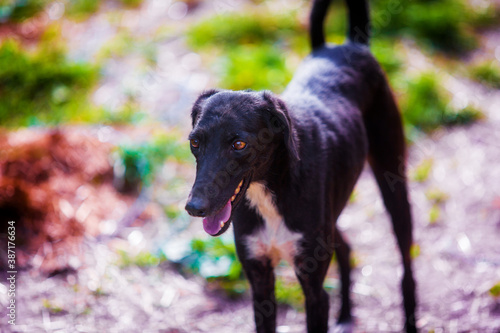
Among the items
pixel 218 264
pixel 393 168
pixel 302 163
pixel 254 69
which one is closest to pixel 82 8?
pixel 254 69

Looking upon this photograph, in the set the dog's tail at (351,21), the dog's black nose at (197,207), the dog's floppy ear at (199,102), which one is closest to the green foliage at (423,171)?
the dog's tail at (351,21)

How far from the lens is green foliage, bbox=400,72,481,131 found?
6031 millimetres

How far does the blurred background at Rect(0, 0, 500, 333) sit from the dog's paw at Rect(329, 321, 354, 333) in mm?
78

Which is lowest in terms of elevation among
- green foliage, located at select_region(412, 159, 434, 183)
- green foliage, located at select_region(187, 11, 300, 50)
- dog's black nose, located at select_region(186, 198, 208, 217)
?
green foliage, located at select_region(412, 159, 434, 183)

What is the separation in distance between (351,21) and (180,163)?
239 centimetres

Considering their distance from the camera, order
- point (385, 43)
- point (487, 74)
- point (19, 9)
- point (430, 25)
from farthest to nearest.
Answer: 1. point (19, 9)
2. point (430, 25)
3. point (385, 43)
4. point (487, 74)

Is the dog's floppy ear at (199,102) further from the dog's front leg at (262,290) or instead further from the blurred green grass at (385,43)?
the blurred green grass at (385,43)

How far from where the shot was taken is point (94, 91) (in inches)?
252

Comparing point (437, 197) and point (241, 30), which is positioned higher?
point (241, 30)

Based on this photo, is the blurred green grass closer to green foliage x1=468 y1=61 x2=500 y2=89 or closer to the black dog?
green foliage x1=468 y1=61 x2=500 y2=89

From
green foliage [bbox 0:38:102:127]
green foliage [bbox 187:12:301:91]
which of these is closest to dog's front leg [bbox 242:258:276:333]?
green foliage [bbox 0:38:102:127]

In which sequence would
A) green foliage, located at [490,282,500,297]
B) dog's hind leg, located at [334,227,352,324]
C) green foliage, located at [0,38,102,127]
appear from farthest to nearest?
green foliage, located at [0,38,102,127] → dog's hind leg, located at [334,227,352,324] → green foliage, located at [490,282,500,297]

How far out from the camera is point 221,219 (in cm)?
249

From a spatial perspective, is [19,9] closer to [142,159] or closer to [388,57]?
[142,159]
